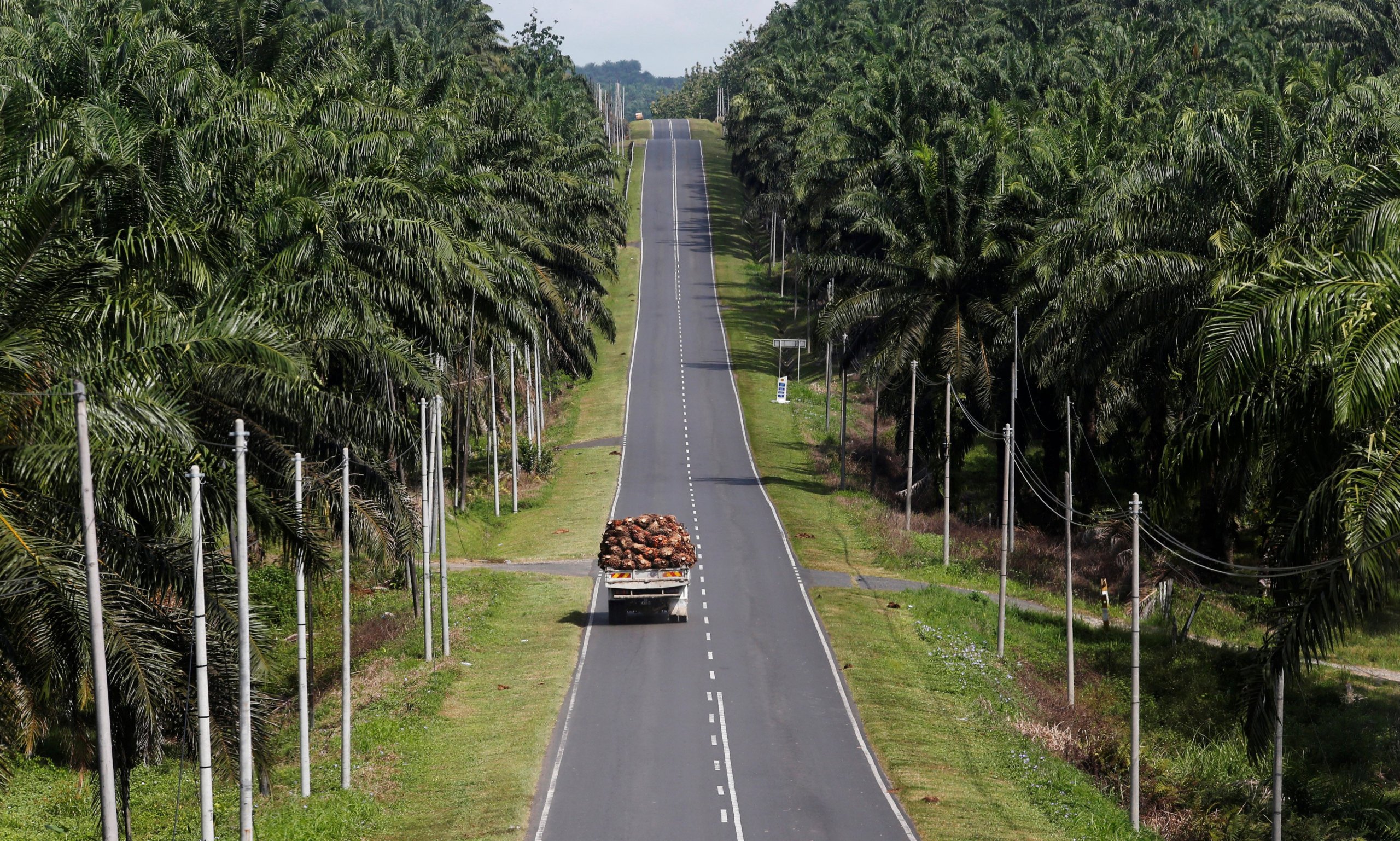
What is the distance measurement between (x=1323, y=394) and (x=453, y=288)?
982 inches

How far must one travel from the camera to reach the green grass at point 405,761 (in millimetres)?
23953

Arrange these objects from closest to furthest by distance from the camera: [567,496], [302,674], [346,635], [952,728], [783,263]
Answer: [302,674]
[346,635]
[952,728]
[567,496]
[783,263]

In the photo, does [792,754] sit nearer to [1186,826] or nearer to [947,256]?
[1186,826]

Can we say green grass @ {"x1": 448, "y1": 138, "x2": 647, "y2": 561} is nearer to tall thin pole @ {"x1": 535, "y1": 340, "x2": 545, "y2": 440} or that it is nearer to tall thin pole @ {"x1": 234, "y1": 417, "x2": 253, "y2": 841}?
tall thin pole @ {"x1": 535, "y1": 340, "x2": 545, "y2": 440}

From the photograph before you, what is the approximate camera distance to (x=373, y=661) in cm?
3559

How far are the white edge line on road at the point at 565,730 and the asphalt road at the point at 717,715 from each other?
4 centimetres

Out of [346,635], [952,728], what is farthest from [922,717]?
[346,635]

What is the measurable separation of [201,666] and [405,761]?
12069 mm

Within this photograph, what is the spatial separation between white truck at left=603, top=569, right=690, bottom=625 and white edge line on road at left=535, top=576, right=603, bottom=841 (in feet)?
4.74

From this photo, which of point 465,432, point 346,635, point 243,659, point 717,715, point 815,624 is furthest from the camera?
point 465,432

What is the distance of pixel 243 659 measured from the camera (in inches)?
726

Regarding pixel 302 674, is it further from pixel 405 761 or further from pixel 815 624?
pixel 815 624

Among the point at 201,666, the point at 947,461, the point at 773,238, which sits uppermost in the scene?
the point at 773,238

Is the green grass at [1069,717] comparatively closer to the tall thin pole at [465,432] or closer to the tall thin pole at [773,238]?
the tall thin pole at [465,432]
